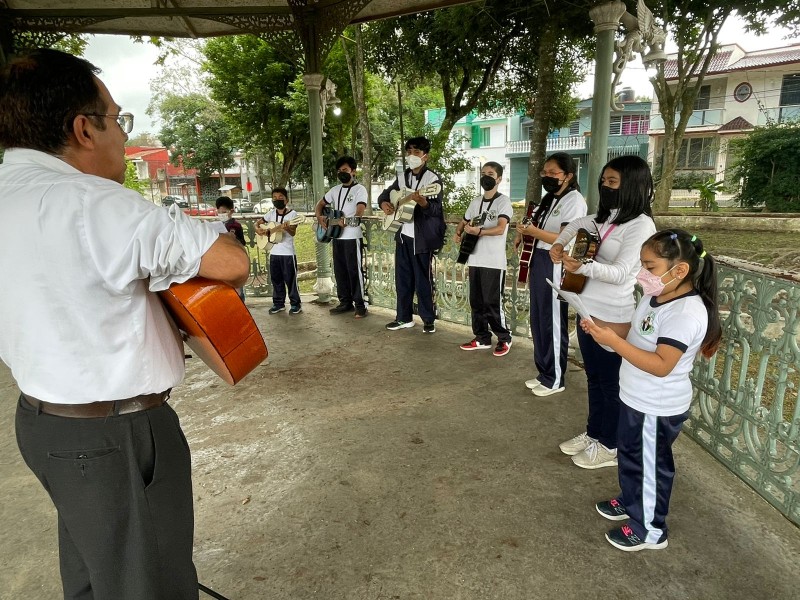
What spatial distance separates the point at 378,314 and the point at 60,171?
494cm

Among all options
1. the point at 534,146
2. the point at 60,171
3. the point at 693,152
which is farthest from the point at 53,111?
the point at 693,152

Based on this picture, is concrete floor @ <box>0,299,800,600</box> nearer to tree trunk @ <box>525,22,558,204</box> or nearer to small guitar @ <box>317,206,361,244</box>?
small guitar @ <box>317,206,361,244</box>

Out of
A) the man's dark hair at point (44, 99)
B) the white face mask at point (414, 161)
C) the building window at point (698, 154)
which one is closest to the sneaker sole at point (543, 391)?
the white face mask at point (414, 161)

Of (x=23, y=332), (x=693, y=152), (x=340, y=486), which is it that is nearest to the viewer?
(x=23, y=332)

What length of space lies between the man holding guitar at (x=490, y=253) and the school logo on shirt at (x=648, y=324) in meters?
2.26

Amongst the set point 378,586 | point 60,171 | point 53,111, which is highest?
point 53,111

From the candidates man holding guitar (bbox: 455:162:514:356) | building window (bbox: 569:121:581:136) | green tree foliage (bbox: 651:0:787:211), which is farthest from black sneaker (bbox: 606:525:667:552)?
building window (bbox: 569:121:581:136)

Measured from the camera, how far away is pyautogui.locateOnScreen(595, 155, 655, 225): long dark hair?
261cm

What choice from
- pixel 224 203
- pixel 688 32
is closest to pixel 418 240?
pixel 224 203

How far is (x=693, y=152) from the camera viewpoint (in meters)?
25.3

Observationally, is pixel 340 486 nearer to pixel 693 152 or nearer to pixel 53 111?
pixel 53 111

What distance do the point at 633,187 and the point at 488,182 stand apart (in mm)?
1834

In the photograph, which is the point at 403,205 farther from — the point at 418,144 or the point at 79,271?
the point at 79,271

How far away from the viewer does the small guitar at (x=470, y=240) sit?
4.49m
